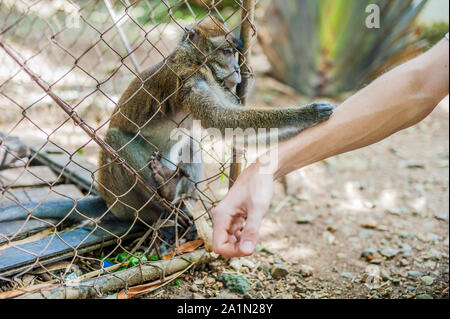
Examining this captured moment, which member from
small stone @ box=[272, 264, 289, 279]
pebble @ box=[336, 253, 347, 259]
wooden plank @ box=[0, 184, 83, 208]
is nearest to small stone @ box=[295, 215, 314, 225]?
pebble @ box=[336, 253, 347, 259]

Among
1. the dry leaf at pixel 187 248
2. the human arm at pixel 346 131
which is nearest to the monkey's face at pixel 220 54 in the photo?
the human arm at pixel 346 131

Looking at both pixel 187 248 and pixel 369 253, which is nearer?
pixel 187 248

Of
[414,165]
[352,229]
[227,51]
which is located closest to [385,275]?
[352,229]

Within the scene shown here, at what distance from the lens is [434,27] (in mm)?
7324

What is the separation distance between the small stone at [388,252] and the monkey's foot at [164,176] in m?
1.68

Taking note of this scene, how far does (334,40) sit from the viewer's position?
6.92 m

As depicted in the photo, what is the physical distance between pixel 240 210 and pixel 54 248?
1457 millimetres

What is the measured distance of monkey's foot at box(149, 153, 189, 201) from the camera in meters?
3.03

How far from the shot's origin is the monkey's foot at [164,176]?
9.93ft

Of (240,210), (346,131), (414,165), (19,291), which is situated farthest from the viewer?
(414,165)

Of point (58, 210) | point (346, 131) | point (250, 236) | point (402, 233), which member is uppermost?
point (346, 131)

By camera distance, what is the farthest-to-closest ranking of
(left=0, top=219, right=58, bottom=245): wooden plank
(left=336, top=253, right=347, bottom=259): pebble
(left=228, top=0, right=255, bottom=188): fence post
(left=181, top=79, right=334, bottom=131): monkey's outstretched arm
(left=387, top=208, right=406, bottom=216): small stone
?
(left=387, top=208, right=406, bottom=216): small stone < (left=336, top=253, right=347, bottom=259): pebble < (left=0, top=219, right=58, bottom=245): wooden plank < (left=181, top=79, right=334, bottom=131): monkey's outstretched arm < (left=228, top=0, right=255, bottom=188): fence post

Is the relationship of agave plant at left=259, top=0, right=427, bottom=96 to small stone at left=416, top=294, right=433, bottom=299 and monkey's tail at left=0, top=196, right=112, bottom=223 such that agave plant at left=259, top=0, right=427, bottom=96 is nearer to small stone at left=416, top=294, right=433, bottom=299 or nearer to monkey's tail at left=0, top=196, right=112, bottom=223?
small stone at left=416, top=294, right=433, bottom=299

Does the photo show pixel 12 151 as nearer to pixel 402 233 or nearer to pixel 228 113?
pixel 228 113
